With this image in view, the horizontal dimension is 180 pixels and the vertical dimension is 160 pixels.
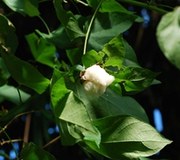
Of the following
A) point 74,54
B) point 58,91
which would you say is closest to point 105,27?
point 74,54

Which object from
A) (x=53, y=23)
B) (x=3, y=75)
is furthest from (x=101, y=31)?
(x=53, y=23)

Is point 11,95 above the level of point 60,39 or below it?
below

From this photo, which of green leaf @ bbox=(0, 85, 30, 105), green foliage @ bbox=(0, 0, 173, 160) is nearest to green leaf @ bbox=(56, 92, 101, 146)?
green foliage @ bbox=(0, 0, 173, 160)

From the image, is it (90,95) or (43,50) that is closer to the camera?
(90,95)

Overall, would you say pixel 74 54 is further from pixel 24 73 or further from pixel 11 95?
pixel 11 95

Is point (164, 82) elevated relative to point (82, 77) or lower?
lower

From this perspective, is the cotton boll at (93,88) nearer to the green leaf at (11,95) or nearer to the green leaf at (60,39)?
the green leaf at (60,39)

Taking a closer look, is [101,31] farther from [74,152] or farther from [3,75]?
[74,152]
